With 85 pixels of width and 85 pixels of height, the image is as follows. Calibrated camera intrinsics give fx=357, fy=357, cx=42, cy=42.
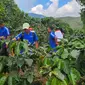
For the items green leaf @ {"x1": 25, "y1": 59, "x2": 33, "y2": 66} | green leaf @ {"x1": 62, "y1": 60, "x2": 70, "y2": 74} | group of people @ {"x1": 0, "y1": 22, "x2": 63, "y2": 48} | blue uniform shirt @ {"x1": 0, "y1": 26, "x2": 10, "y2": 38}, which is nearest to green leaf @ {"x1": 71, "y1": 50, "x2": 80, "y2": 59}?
green leaf @ {"x1": 62, "y1": 60, "x2": 70, "y2": 74}

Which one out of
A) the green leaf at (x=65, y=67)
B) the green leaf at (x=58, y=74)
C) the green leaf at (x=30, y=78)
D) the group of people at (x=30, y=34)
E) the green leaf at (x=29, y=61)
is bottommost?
the green leaf at (x=30, y=78)

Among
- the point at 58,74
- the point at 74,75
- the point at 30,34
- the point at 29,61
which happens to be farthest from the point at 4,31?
the point at 58,74

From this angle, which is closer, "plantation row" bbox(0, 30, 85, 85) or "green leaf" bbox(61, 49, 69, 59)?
"plantation row" bbox(0, 30, 85, 85)

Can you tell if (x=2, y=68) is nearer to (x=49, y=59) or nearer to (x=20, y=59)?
(x=20, y=59)

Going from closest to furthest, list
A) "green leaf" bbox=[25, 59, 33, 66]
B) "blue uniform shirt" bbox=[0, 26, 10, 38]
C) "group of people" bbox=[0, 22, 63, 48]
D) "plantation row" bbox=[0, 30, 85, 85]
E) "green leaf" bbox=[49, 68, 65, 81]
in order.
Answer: "green leaf" bbox=[49, 68, 65, 81], "plantation row" bbox=[0, 30, 85, 85], "green leaf" bbox=[25, 59, 33, 66], "group of people" bbox=[0, 22, 63, 48], "blue uniform shirt" bbox=[0, 26, 10, 38]

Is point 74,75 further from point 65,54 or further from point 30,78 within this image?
point 30,78

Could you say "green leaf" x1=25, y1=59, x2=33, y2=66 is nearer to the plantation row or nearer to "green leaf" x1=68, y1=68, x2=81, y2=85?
the plantation row

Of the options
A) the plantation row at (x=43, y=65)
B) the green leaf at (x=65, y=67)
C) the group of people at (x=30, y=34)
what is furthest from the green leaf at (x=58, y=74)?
the group of people at (x=30, y=34)

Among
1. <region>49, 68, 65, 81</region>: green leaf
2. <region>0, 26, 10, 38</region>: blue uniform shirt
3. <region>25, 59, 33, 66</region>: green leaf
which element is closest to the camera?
<region>49, 68, 65, 81</region>: green leaf

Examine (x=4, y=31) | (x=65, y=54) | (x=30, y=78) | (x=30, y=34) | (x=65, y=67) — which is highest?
(x=4, y=31)

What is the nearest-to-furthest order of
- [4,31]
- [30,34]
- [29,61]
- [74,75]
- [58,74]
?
[58,74]
[74,75]
[29,61]
[30,34]
[4,31]

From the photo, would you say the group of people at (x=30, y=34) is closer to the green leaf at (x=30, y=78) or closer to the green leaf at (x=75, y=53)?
the green leaf at (x=75, y=53)

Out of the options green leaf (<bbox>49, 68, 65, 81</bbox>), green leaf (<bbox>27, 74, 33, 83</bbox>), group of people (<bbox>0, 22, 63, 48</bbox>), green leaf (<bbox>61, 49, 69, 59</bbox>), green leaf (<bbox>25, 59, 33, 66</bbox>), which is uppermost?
group of people (<bbox>0, 22, 63, 48</bbox>)

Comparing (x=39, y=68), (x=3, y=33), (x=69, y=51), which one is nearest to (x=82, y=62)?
(x=69, y=51)
